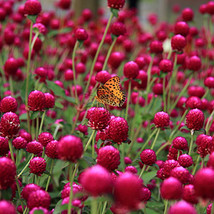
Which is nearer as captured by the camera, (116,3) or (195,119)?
(195,119)

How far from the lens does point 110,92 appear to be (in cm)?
139

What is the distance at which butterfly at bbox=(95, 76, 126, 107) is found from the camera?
4.46 feet

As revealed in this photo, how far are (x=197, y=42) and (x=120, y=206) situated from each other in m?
2.45

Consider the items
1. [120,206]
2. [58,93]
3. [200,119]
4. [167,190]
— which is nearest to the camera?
[120,206]

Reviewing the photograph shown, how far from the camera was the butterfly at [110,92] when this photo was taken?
136cm

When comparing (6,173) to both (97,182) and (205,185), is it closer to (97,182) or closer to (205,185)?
(97,182)

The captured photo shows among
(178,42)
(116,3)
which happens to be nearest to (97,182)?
(116,3)

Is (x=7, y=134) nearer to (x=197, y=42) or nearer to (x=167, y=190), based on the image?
(x=167, y=190)

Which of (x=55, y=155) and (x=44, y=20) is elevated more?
(x=44, y=20)

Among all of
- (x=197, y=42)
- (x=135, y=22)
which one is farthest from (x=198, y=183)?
(x=135, y=22)

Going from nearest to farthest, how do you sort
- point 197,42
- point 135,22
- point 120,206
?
point 120,206
point 197,42
point 135,22

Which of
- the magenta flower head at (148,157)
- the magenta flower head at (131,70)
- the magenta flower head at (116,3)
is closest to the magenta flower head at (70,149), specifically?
the magenta flower head at (148,157)

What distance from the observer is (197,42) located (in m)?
2.87

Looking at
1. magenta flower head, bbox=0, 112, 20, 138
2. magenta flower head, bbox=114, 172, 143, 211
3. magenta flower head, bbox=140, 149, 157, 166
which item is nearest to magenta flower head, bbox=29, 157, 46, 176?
magenta flower head, bbox=0, 112, 20, 138
